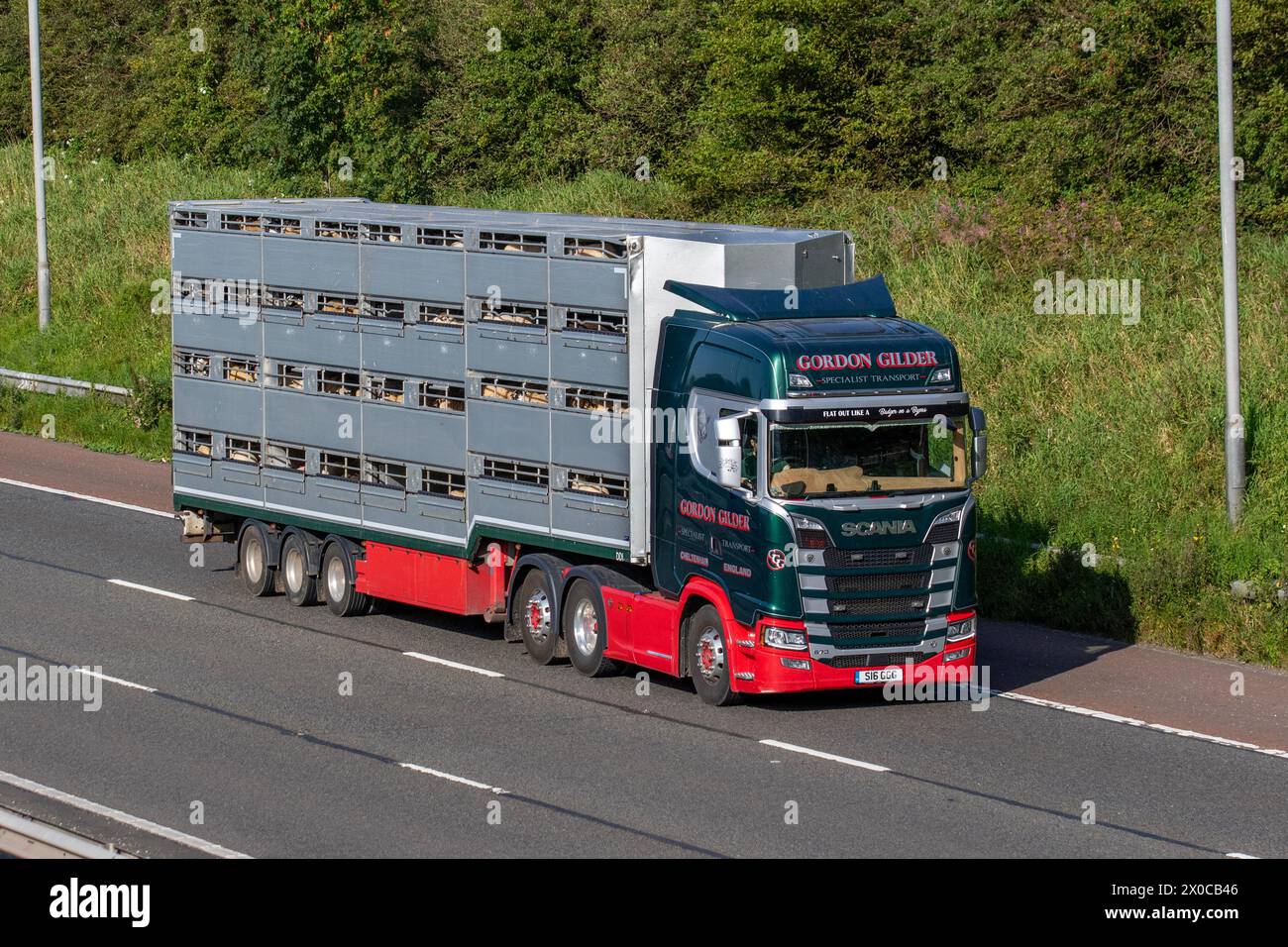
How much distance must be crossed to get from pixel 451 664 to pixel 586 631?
4.74 feet

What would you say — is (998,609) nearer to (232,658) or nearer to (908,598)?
(908,598)

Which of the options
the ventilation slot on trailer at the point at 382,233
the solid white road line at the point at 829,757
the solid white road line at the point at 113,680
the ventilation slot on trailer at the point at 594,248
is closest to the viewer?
the solid white road line at the point at 829,757

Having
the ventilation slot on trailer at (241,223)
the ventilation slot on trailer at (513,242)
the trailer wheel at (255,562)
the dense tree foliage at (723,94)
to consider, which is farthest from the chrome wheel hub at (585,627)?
the dense tree foliage at (723,94)

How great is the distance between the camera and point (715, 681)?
16.9 m

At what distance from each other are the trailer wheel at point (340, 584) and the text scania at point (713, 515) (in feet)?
16.4

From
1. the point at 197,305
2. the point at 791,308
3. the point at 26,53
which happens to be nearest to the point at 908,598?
the point at 791,308

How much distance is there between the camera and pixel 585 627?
18250mm

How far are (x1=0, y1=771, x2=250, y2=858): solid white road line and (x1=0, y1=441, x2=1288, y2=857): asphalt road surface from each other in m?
0.03

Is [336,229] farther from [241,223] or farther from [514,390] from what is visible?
[514,390]

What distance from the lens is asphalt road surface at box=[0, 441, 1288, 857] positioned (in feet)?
43.3

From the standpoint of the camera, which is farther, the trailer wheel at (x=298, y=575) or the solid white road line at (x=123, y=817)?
the trailer wheel at (x=298, y=575)

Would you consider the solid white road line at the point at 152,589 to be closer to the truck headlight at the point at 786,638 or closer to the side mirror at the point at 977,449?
the truck headlight at the point at 786,638

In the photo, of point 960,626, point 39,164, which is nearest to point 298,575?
point 960,626

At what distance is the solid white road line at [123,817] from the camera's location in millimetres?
12664
